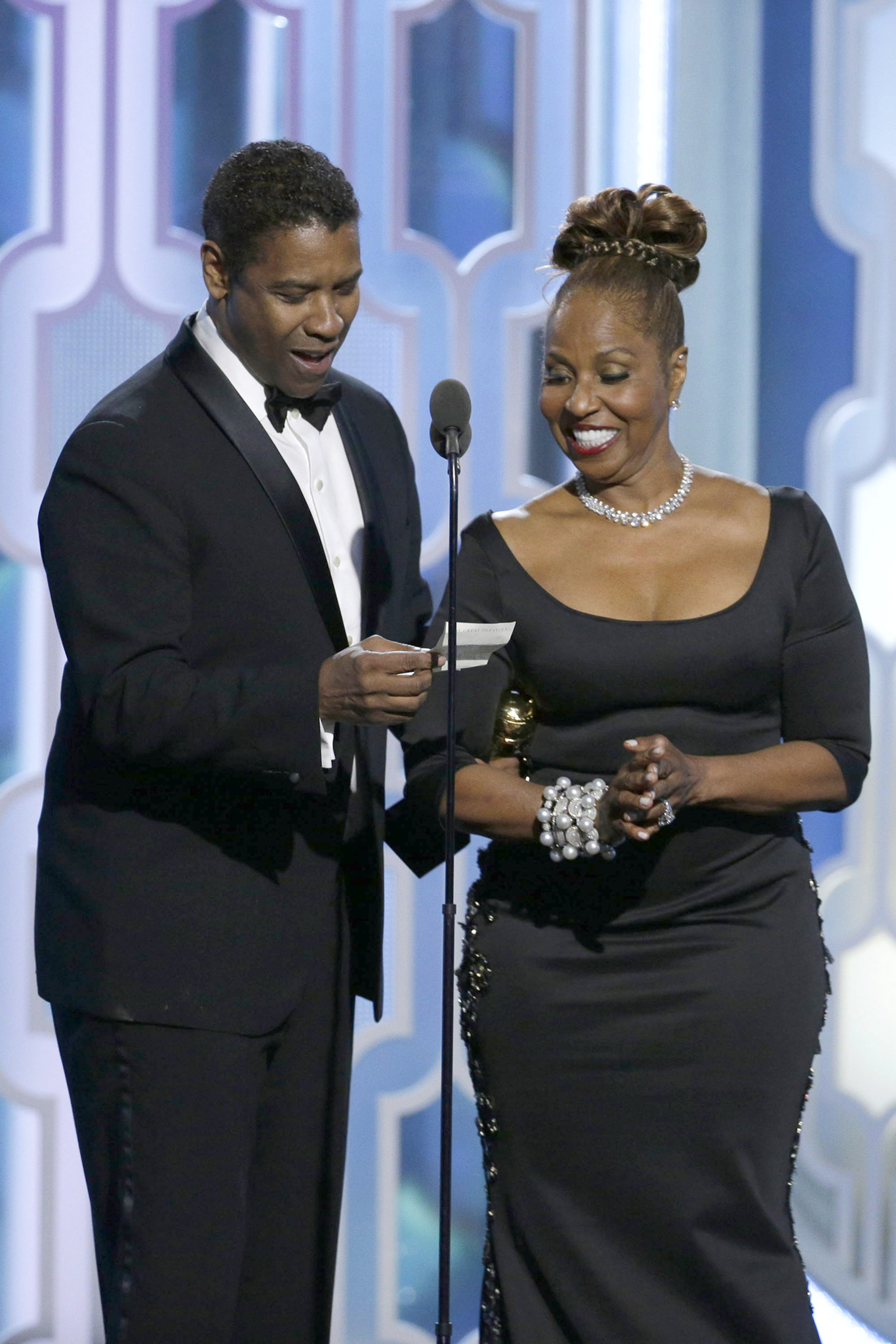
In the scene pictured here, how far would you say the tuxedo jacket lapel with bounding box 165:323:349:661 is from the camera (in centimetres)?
201

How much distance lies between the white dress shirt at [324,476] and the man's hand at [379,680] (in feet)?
0.46

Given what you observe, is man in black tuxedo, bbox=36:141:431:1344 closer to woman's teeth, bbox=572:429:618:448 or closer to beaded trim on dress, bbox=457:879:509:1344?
beaded trim on dress, bbox=457:879:509:1344

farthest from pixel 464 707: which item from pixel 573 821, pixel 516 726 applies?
pixel 573 821

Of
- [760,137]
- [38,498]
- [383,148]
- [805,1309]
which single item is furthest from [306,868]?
[760,137]

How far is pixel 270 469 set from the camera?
6.62ft

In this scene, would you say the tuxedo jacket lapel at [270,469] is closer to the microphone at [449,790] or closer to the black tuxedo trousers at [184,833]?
the black tuxedo trousers at [184,833]

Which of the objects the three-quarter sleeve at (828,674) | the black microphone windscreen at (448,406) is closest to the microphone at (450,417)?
the black microphone windscreen at (448,406)

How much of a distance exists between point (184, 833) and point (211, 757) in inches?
5.5

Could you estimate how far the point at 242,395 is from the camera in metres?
2.05

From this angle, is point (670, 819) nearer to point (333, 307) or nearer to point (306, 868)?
point (306, 868)

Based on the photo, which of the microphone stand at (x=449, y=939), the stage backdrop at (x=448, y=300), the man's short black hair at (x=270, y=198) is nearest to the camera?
the microphone stand at (x=449, y=939)

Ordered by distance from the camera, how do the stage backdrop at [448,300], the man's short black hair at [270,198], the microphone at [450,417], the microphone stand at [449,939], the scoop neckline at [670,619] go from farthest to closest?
the stage backdrop at [448,300] < the scoop neckline at [670,619] < the man's short black hair at [270,198] < the microphone at [450,417] < the microphone stand at [449,939]

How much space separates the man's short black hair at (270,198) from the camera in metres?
1.99

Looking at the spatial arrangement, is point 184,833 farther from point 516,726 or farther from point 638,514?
point 638,514
